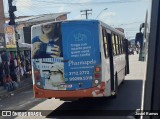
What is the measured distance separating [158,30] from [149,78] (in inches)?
15.3

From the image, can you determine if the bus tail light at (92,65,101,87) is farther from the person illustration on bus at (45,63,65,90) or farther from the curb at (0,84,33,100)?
the curb at (0,84,33,100)

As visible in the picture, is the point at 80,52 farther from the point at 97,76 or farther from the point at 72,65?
the point at 97,76

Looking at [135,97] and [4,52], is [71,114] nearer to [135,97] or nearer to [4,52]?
[135,97]

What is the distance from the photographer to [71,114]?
9805 millimetres

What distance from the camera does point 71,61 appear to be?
9875mm

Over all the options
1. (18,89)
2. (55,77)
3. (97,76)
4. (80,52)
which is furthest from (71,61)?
(18,89)

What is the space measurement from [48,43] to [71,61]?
2.88 feet

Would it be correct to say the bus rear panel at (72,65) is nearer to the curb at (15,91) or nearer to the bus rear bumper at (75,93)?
the bus rear bumper at (75,93)

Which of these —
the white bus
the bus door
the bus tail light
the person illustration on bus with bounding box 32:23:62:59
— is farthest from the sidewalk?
the bus tail light

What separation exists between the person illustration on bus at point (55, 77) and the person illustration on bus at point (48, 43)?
0.33 m

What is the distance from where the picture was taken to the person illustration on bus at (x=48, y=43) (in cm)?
996

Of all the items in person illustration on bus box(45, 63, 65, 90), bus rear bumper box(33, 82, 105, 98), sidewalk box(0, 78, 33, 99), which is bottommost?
sidewalk box(0, 78, 33, 99)

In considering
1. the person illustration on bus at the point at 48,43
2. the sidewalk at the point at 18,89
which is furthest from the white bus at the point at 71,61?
the sidewalk at the point at 18,89

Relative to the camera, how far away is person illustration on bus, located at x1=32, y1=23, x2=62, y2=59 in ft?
32.7
